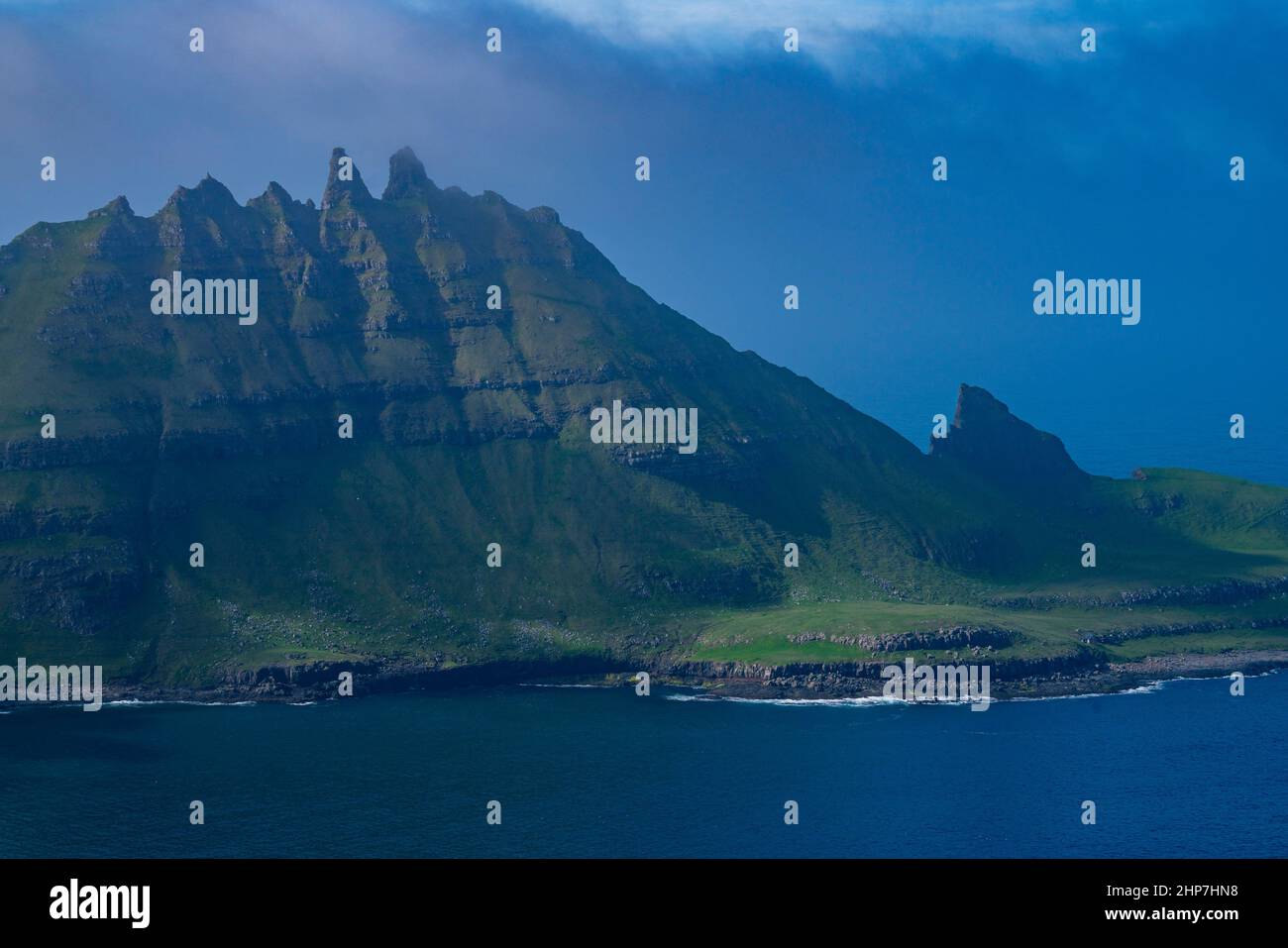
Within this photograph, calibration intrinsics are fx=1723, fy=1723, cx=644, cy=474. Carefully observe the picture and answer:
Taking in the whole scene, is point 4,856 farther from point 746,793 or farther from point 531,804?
point 746,793

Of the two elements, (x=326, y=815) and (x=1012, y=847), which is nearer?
(x=1012, y=847)

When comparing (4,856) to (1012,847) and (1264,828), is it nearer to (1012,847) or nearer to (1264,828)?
(1012,847)

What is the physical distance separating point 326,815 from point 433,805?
1198 centimetres

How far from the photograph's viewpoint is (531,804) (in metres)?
192

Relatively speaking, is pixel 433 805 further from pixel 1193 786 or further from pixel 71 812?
pixel 1193 786

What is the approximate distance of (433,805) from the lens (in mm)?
192875

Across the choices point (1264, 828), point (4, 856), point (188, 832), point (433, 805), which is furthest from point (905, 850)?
point (4, 856)

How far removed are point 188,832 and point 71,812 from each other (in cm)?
1802

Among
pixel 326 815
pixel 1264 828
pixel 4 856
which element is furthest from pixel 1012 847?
pixel 4 856
